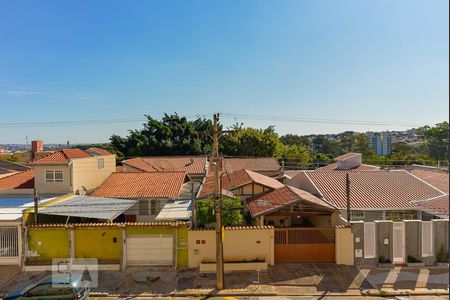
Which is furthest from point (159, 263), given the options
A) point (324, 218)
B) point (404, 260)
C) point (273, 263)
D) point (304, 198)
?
point (404, 260)

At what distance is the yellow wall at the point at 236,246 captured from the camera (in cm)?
1753

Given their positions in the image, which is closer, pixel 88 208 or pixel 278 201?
pixel 88 208

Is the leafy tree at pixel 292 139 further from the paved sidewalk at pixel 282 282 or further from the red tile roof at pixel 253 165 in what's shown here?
the paved sidewalk at pixel 282 282

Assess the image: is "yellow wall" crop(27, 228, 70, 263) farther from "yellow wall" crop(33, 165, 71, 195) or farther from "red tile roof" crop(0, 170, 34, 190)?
"red tile roof" crop(0, 170, 34, 190)

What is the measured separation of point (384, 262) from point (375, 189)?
291 inches

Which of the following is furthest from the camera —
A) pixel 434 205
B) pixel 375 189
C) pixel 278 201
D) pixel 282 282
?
pixel 375 189

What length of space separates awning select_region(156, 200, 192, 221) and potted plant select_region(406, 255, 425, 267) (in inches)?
491

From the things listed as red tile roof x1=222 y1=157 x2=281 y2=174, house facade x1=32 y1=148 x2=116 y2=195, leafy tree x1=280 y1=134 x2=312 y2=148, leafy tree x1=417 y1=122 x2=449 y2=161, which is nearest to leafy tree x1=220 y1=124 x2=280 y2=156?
red tile roof x1=222 y1=157 x2=281 y2=174

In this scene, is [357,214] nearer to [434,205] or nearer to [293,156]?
[434,205]

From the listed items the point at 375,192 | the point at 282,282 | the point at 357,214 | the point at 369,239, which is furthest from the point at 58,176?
the point at 375,192

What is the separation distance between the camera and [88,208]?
2022 cm

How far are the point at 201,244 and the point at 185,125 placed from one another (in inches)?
1696

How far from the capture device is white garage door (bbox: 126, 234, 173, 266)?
17.8 m

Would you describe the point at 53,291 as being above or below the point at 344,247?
below
